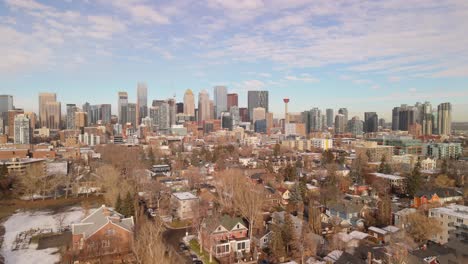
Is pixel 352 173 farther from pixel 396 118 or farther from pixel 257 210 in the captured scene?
pixel 396 118

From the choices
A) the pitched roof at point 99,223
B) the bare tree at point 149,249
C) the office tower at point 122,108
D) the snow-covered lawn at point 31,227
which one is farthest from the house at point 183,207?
the office tower at point 122,108

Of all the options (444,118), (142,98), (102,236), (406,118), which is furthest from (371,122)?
(102,236)

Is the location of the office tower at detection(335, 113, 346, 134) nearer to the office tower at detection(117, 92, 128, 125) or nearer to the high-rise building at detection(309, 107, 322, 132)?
the high-rise building at detection(309, 107, 322, 132)

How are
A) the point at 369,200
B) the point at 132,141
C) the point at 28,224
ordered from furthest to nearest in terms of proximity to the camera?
the point at 132,141 < the point at 369,200 < the point at 28,224

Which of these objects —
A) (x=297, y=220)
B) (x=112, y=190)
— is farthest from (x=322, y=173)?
(x=112, y=190)

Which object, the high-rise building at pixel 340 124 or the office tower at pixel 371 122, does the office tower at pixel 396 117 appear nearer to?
the office tower at pixel 371 122
